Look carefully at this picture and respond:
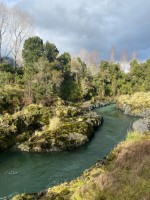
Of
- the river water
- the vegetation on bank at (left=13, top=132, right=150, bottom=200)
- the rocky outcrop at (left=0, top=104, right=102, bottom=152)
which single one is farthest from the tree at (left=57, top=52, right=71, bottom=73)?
the vegetation on bank at (left=13, top=132, right=150, bottom=200)

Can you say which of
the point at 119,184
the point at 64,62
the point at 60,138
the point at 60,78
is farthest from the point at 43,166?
the point at 64,62

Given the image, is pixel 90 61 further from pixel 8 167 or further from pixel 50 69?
pixel 8 167

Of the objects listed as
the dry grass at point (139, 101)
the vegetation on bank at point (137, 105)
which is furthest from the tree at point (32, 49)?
the dry grass at point (139, 101)

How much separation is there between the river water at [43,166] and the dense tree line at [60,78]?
61.1 ft

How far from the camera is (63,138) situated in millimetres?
26250

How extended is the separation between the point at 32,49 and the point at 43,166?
47755 millimetres

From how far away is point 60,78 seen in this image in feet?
193

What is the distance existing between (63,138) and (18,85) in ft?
81.6

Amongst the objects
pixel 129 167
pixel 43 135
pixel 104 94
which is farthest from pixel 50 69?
pixel 129 167

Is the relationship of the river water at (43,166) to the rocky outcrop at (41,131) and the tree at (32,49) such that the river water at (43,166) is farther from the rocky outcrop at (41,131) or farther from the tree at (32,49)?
the tree at (32,49)

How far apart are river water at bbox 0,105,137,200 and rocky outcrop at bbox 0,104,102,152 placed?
2.98ft

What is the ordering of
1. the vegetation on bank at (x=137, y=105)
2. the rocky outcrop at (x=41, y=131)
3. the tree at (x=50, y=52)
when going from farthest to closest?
1. the tree at (x=50, y=52)
2. the vegetation on bank at (x=137, y=105)
3. the rocky outcrop at (x=41, y=131)

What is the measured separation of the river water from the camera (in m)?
17.6

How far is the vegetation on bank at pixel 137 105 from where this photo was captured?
161 feet
